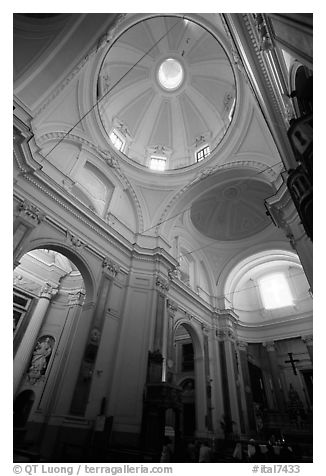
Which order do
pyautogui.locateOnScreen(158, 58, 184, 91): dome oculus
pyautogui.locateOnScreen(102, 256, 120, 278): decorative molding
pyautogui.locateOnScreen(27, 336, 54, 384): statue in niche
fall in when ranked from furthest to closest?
pyautogui.locateOnScreen(158, 58, 184, 91): dome oculus
pyautogui.locateOnScreen(27, 336, 54, 384): statue in niche
pyautogui.locateOnScreen(102, 256, 120, 278): decorative molding

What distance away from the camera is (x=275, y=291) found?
18547mm

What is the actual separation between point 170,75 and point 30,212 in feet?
38.7

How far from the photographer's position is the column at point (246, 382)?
41.4ft

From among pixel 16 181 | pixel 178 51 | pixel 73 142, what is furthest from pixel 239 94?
pixel 16 181

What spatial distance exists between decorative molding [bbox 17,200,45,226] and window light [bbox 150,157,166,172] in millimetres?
7436

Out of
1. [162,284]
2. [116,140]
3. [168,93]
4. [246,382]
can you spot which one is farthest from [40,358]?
[168,93]

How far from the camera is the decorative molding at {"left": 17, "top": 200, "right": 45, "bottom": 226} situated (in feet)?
23.8

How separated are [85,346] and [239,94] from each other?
1109 cm

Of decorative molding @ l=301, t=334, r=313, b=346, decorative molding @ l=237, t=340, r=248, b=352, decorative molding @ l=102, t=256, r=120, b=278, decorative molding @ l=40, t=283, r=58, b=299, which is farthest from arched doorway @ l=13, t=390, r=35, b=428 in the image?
decorative molding @ l=301, t=334, r=313, b=346

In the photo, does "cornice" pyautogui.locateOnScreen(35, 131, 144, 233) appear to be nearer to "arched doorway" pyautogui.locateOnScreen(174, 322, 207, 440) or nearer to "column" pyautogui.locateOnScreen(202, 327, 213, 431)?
"arched doorway" pyautogui.locateOnScreen(174, 322, 207, 440)

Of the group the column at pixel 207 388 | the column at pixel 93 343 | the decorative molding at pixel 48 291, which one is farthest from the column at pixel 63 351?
the column at pixel 207 388

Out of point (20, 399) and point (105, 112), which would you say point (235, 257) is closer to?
point (105, 112)

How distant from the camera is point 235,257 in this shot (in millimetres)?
16250

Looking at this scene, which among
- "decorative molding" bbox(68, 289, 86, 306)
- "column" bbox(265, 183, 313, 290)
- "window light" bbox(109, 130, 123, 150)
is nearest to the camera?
"column" bbox(265, 183, 313, 290)
